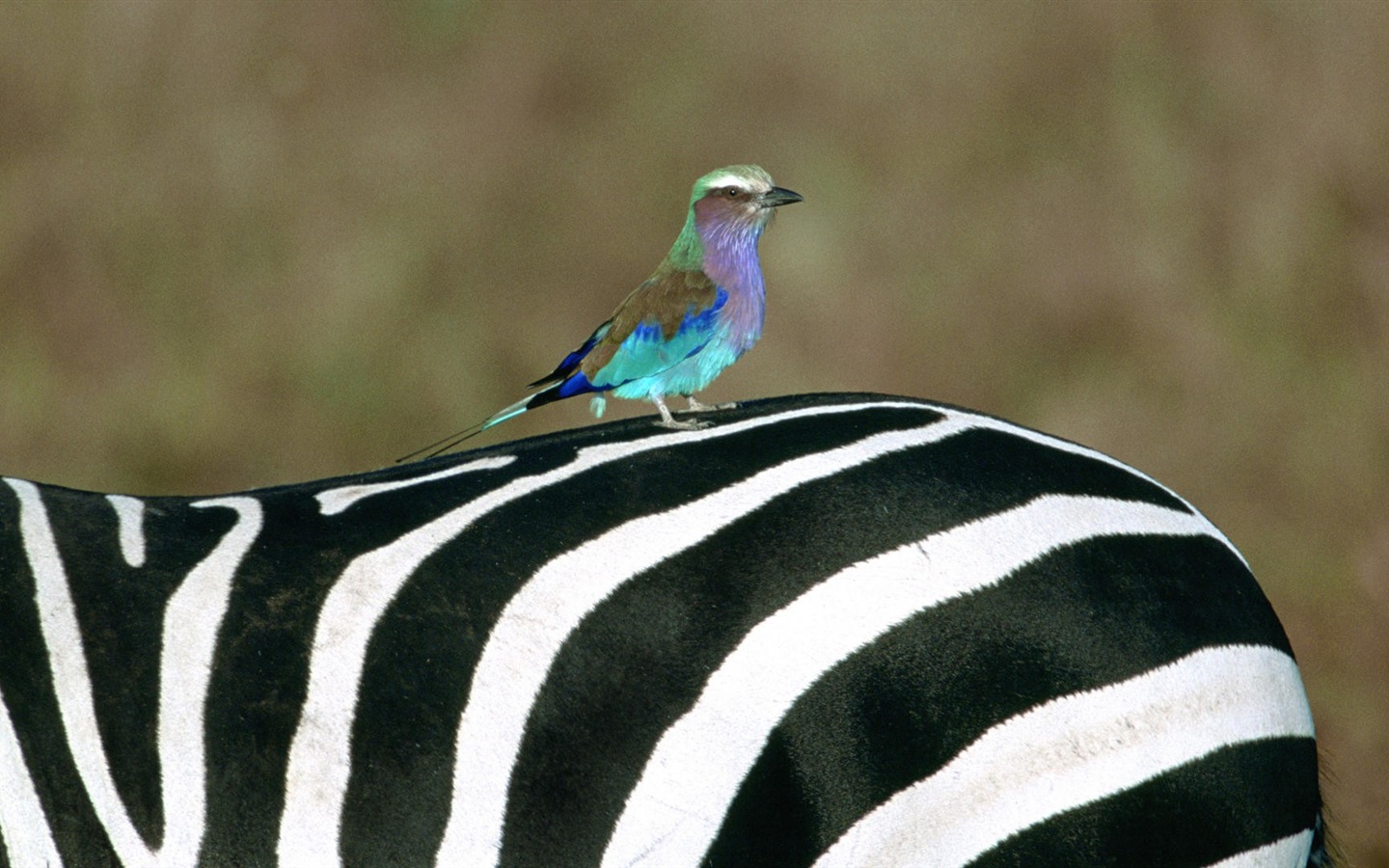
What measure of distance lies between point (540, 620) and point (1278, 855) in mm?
673

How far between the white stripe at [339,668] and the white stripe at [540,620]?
3.9 inches

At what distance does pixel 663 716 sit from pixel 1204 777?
46 cm

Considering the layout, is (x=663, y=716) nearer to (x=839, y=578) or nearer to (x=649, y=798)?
(x=649, y=798)

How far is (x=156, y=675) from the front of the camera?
1135 millimetres

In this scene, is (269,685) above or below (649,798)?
above

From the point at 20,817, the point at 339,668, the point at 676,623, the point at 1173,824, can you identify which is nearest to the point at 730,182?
the point at 676,623

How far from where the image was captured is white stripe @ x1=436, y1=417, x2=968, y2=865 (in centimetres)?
110

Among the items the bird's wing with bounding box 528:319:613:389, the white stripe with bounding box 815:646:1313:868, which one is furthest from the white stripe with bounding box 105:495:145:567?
the white stripe with bounding box 815:646:1313:868

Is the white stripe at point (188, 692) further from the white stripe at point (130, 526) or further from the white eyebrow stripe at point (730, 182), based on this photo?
the white eyebrow stripe at point (730, 182)

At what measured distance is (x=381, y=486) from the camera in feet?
4.29

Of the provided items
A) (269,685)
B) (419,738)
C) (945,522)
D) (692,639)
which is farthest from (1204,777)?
(269,685)

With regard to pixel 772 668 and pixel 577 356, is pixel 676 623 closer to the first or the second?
pixel 772 668

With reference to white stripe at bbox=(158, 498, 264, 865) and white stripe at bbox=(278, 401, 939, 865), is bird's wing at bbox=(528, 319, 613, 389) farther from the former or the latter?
white stripe at bbox=(158, 498, 264, 865)

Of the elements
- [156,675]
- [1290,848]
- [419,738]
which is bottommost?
[1290,848]
